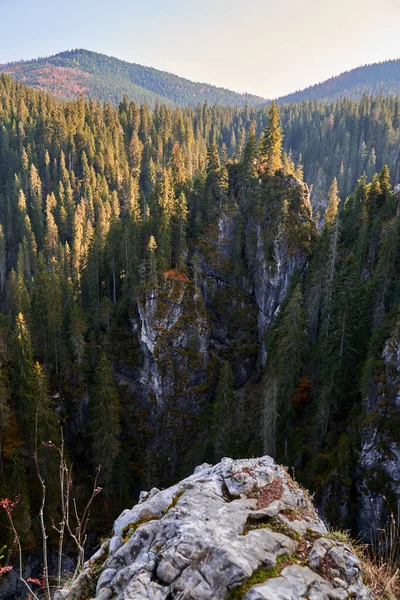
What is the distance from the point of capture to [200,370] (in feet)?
166

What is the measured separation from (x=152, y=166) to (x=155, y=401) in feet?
242

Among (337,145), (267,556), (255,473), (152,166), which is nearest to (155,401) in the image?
(255,473)

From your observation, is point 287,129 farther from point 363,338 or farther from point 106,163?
point 363,338

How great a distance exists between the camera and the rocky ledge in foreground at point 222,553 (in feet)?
22.0

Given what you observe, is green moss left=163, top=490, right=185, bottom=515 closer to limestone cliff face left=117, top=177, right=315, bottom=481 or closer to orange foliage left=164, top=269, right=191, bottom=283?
limestone cliff face left=117, top=177, right=315, bottom=481

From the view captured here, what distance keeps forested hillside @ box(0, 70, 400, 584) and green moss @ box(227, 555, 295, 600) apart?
70.9 ft

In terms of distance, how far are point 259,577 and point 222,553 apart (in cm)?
78

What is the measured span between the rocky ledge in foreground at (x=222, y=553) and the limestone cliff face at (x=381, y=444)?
62.3 feet

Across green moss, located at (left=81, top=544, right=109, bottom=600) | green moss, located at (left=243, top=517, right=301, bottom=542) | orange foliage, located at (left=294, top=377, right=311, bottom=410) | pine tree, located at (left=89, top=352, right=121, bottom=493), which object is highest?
green moss, located at (left=243, top=517, right=301, bottom=542)

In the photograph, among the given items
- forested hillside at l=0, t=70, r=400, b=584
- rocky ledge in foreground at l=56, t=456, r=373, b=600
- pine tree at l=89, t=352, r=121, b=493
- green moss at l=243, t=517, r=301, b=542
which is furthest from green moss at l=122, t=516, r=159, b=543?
pine tree at l=89, t=352, r=121, b=493

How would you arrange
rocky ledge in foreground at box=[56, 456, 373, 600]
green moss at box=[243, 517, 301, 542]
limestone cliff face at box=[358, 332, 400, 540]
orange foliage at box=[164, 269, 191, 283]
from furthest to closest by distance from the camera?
orange foliage at box=[164, 269, 191, 283]
limestone cliff face at box=[358, 332, 400, 540]
green moss at box=[243, 517, 301, 542]
rocky ledge in foreground at box=[56, 456, 373, 600]

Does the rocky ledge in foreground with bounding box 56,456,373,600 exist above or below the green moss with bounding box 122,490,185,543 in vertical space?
above

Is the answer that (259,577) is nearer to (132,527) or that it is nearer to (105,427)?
(132,527)

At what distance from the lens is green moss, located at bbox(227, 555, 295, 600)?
21.5 feet
